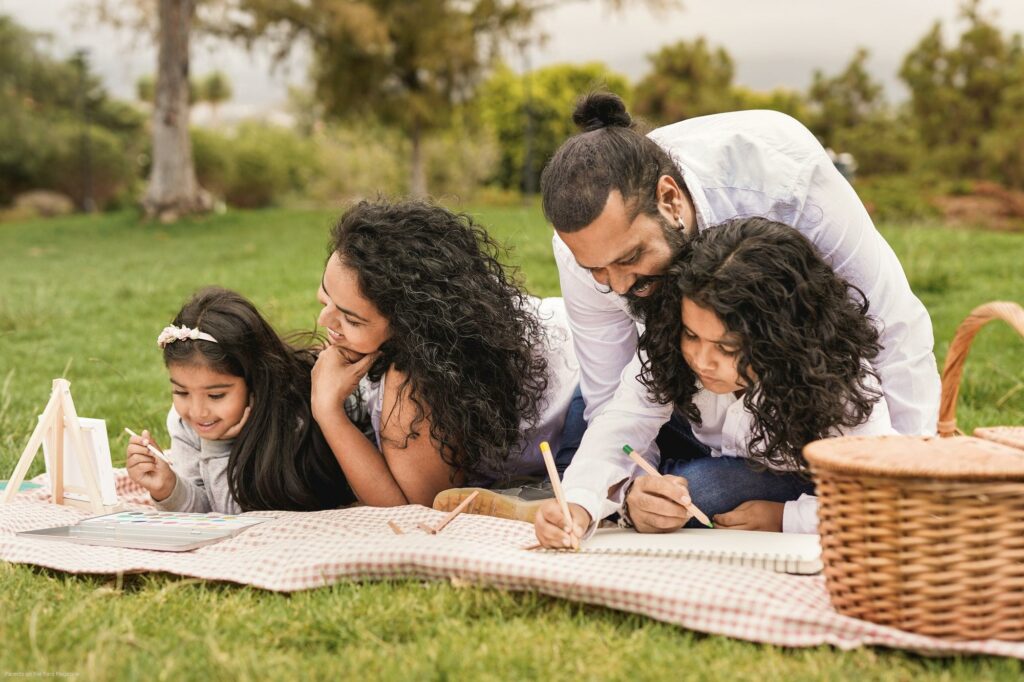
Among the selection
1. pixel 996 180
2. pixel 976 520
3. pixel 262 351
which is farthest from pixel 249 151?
pixel 976 520

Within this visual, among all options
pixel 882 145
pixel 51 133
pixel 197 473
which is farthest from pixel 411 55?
pixel 197 473

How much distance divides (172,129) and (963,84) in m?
11.4

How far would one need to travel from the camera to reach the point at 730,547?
8.45ft

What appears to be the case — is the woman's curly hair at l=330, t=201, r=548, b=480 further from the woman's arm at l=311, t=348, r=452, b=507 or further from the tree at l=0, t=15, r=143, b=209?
the tree at l=0, t=15, r=143, b=209

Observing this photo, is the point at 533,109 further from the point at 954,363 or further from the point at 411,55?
the point at 954,363

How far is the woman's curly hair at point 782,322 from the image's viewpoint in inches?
102

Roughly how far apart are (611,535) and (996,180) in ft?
48.5

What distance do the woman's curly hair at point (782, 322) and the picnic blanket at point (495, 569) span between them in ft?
1.44

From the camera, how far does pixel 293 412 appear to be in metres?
3.52

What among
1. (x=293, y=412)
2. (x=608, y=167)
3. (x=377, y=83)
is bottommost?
(x=293, y=412)

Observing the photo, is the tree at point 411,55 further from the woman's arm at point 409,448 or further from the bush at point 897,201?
the woman's arm at point 409,448

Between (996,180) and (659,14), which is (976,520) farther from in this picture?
(996,180)

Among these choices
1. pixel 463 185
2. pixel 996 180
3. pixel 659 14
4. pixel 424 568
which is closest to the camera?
pixel 424 568

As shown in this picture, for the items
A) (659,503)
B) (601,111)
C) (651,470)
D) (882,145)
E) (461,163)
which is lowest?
(659,503)
